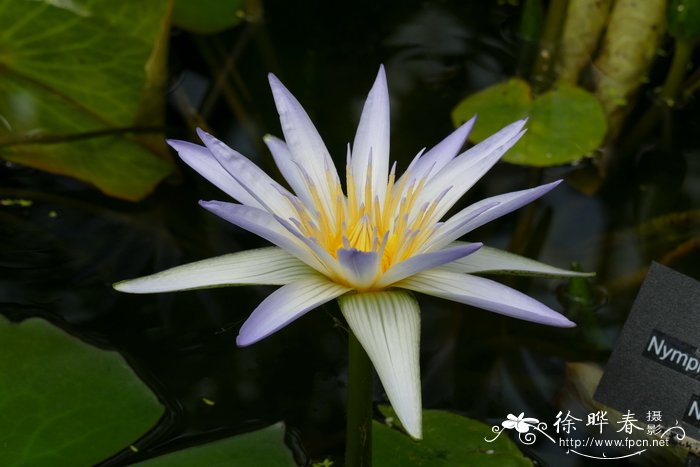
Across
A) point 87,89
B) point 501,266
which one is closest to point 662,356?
point 501,266

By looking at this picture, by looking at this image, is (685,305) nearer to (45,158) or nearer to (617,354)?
(617,354)

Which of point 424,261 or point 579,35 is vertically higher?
point 579,35

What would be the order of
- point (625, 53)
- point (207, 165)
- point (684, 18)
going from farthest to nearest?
point (625, 53)
point (684, 18)
point (207, 165)

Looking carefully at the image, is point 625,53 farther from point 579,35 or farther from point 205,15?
point 205,15

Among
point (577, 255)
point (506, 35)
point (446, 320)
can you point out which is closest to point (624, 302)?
point (577, 255)

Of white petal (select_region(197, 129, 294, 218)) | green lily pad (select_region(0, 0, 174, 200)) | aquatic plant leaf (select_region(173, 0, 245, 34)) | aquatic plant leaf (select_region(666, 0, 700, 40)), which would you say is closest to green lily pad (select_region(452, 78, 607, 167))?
aquatic plant leaf (select_region(666, 0, 700, 40))

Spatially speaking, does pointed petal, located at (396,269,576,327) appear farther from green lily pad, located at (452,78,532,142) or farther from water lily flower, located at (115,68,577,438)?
green lily pad, located at (452,78,532,142)

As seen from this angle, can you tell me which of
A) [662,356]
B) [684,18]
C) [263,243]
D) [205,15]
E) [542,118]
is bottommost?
[263,243]

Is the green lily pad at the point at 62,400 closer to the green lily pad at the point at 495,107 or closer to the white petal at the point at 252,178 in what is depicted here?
the white petal at the point at 252,178
